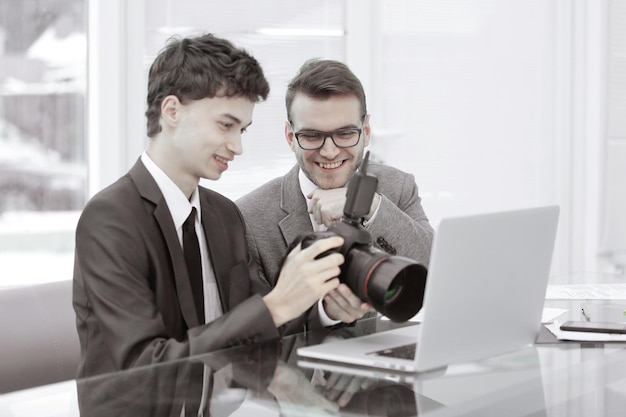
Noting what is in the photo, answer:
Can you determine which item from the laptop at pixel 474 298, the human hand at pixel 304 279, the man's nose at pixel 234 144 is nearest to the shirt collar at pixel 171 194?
the man's nose at pixel 234 144

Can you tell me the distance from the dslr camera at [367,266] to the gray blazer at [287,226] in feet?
1.93

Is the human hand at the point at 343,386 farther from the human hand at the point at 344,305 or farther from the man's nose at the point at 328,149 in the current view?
the man's nose at the point at 328,149

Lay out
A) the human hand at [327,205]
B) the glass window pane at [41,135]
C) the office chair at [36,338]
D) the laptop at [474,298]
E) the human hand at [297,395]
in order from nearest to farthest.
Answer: the human hand at [297,395] < the laptop at [474,298] < the office chair at [36,338] < the human hand at [327,205] < the glass window pane at [41,135]

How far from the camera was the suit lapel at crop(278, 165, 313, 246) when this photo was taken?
202 cm

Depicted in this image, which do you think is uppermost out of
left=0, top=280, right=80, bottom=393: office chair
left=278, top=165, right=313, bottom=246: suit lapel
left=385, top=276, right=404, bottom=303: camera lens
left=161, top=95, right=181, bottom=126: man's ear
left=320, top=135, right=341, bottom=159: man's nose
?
left=161, top=95, right=181, bottom=126: man's ear

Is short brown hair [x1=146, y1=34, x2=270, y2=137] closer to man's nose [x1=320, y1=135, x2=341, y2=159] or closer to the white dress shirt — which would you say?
the white dress shirt

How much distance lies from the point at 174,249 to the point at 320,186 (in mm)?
607

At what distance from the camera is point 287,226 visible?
79.8 inches

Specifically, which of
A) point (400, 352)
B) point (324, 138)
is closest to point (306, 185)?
point (324, 138)

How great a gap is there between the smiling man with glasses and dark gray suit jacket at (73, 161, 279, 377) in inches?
17.0

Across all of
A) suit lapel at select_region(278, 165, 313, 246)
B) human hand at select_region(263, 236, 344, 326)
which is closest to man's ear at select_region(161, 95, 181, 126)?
human hand at select_region(263, 236, 344, 326)

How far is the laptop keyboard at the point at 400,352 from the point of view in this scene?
1.29 metres

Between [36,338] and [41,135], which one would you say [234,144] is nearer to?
[36,338]

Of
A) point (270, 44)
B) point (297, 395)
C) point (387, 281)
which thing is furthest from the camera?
point (270, 44)
